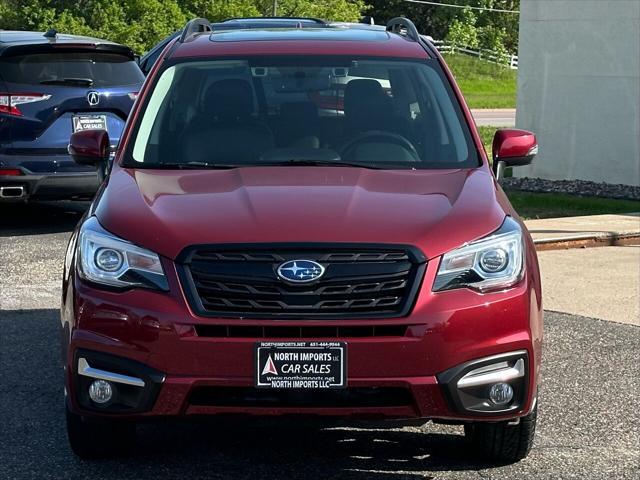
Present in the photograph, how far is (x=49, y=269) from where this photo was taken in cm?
1085

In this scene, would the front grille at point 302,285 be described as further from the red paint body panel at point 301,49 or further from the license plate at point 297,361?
the red paint body panel at point 301,49

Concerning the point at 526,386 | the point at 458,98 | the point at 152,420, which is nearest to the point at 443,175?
the point at 458,98

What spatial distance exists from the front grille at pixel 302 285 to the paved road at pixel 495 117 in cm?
2649

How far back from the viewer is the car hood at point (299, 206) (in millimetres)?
5234

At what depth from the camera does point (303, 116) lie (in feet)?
21.7

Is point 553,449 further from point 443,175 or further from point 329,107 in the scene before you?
point 329,107

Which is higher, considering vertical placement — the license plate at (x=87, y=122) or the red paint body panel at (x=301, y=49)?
the red paint body panel at (x=301, y=49)

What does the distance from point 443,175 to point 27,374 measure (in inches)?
105

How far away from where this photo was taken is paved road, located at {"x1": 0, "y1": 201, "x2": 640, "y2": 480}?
5.70 meters

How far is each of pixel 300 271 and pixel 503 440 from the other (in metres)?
A: 1.21

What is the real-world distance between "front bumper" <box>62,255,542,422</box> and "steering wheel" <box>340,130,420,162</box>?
4.50ft

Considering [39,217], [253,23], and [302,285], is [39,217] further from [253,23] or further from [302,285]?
[302,285]

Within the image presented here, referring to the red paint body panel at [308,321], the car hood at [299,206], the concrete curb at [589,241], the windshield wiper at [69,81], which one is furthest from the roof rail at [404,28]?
the windshield wiper at [69,81]

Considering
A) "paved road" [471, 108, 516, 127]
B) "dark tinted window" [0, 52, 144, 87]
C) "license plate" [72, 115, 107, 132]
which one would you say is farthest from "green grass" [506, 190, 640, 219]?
"paved road" [471, 108, 516, 127]
